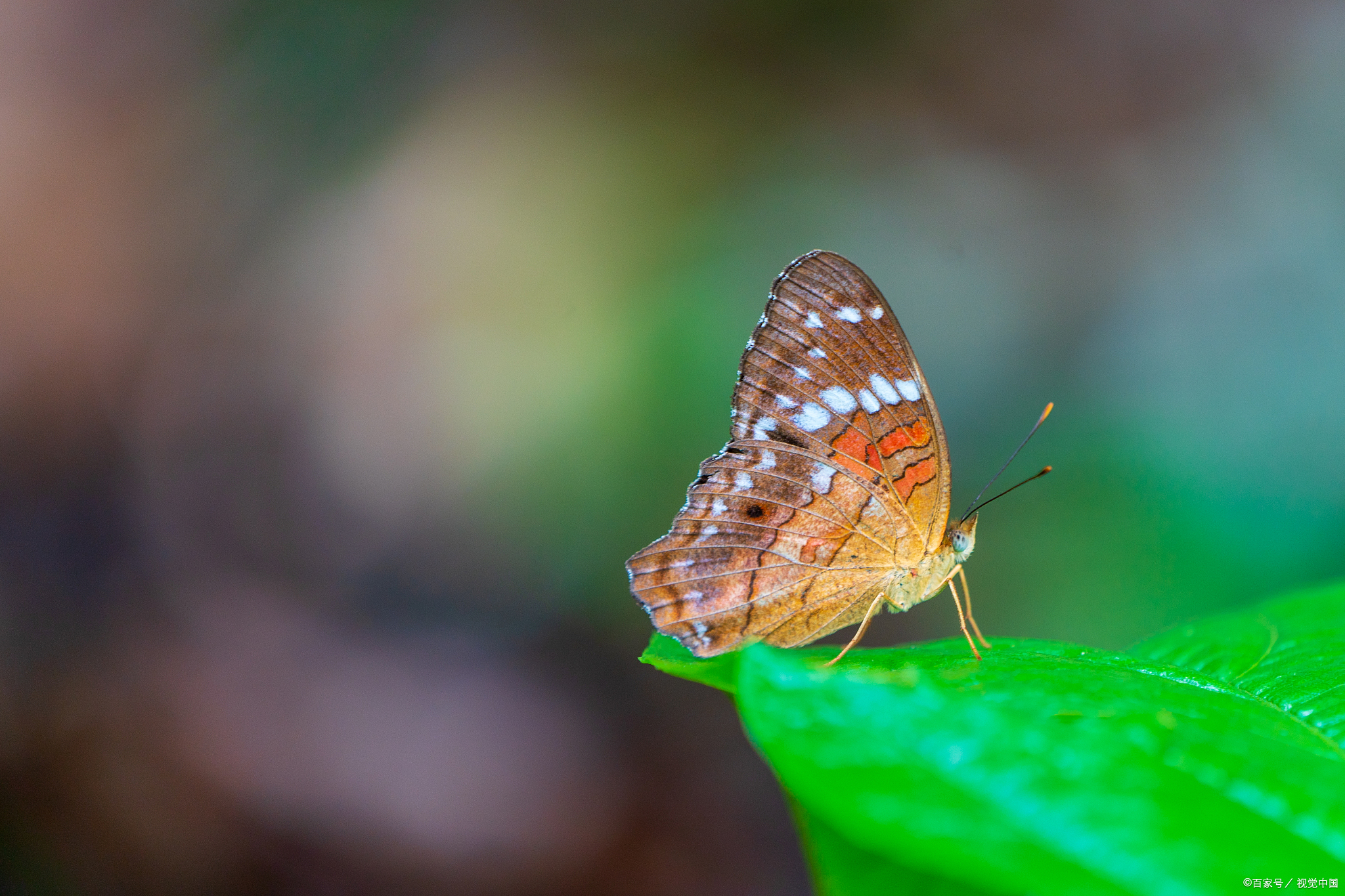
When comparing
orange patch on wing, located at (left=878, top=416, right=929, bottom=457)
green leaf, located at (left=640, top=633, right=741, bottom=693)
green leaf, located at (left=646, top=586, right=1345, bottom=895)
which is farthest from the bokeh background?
green leaf, located at (left=646, top=586, right=1345, bottom=895)

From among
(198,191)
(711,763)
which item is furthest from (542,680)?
(198,191)

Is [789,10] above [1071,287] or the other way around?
above

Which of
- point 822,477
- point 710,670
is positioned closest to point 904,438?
point 822,477

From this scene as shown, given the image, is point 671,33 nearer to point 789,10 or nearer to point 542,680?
point 789,10

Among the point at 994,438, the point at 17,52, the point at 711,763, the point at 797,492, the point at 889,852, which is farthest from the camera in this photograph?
the point at 994,438

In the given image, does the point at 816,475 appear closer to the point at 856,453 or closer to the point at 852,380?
the point at 856,453

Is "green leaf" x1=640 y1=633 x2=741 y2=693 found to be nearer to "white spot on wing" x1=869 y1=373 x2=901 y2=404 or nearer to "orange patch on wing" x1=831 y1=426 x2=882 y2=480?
"orange patch on wing" x1=831 y1=426 x2=882 y2=480
